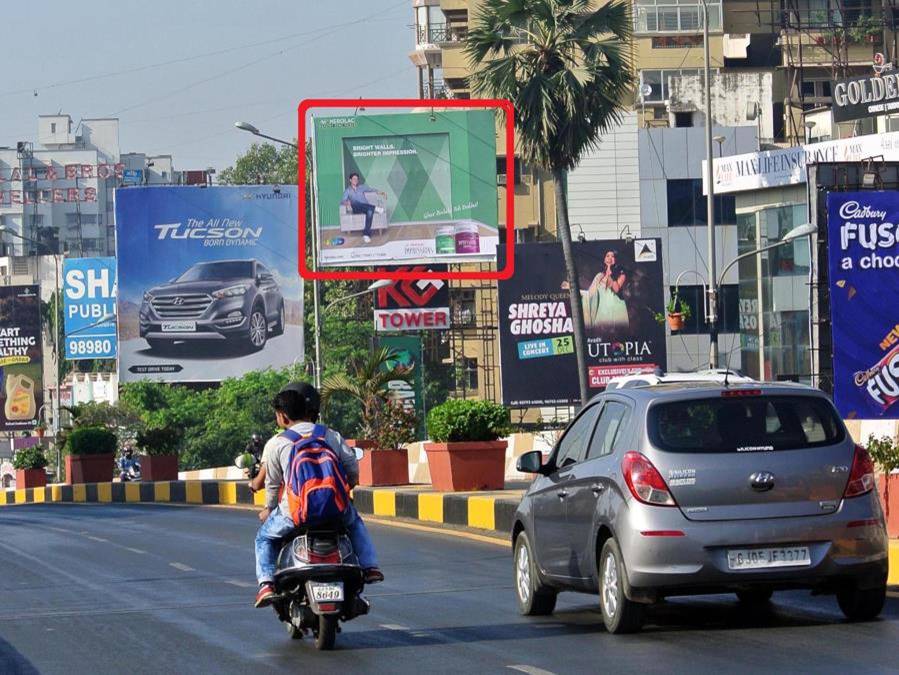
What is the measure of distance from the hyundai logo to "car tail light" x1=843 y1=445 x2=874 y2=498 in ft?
1.50

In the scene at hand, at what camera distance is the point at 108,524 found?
27.0 meters

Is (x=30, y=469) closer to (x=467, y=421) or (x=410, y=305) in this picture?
(x=410, y=305)

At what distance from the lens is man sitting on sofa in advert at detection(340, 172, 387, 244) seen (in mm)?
52250

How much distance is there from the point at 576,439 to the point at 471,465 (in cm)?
1256

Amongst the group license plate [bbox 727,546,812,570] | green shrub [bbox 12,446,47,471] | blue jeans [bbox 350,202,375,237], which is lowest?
green shrub [bbox 12,446,47,471]

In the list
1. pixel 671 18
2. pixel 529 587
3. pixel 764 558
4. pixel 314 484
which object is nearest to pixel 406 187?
pixel 671 18

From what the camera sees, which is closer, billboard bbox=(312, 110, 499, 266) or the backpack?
the backpack

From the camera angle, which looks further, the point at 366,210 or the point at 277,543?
the point at 366,210

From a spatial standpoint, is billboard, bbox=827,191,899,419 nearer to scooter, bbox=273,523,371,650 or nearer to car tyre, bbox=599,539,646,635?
car tyre, bbox=599,539,646,635

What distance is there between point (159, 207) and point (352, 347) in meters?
17.6

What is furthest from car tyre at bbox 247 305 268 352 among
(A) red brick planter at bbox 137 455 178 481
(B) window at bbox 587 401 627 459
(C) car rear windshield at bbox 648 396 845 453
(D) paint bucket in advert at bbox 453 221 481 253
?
(C) car rear windshield at bbox 648 396 845 453

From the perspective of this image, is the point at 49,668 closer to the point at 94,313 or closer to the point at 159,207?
the point at 159,207

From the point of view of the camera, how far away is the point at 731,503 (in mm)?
10383

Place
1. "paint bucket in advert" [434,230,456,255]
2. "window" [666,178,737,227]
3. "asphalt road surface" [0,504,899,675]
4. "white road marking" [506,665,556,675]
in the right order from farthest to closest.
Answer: "window" [666,178,737,227], "paint bucket in advert" [434,230,456,255], "asphalt road surface" [0,504,899,675], "white road marking" [506,665,556,675]
